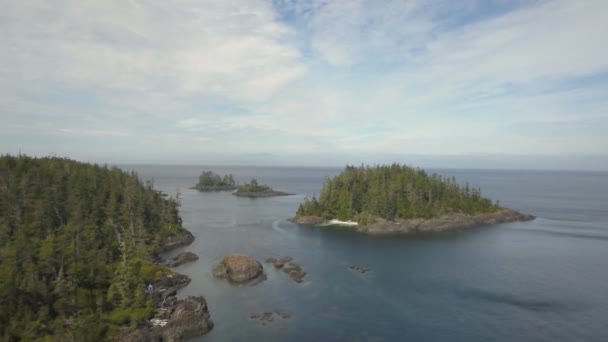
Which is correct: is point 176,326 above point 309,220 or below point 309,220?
below

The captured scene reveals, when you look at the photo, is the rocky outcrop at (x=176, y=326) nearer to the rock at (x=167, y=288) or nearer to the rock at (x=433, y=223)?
the rock at (x=167, y=288)

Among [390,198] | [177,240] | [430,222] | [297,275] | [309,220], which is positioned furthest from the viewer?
[309,220]

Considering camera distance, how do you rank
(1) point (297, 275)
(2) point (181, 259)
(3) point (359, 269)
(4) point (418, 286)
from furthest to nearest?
(2) point (181, 259) → (3) point (359, 269) → (1) point (297, 275) → (4) point (418, 286)

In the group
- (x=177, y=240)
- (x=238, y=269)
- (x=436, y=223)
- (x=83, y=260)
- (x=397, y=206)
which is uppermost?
(x=397, y=206)

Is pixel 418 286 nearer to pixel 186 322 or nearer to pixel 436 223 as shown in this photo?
pixel 186 322

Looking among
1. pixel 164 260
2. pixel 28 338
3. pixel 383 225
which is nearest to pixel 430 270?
pixel 383 225

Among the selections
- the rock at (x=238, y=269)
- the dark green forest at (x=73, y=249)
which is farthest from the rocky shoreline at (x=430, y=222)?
the dark green forest at (x=73, y=249)

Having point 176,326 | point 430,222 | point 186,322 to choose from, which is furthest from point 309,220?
point 176,326
